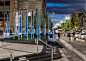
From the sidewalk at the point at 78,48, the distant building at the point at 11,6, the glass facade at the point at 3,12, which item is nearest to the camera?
the sidewalk at the point at 78,48

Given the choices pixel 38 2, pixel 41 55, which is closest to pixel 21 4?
pixel 38 2

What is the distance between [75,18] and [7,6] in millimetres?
42020

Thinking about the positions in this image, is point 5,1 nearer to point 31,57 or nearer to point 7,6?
point 7,6

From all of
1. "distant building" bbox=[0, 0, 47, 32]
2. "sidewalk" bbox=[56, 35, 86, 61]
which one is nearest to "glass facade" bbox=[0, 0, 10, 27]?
"distant building" bbox=[0, 0, 47, 32]

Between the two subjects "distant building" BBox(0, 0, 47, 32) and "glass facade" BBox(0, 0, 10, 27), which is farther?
"distant building" BBox(0, 0, 47, 32)

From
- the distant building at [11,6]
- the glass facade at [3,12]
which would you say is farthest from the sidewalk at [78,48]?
the glass facade at [3,12]

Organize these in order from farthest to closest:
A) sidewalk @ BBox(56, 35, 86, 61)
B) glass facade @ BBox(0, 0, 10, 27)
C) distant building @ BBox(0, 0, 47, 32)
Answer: distant building @ BBox(0, 0, 47, 32), glass facade @ BBox(0, 0, 10, 27), sidewalk @ BBox(56, 35, 86, 61)

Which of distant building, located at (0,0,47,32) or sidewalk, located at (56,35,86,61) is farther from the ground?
distant building, located at (0,0,47,32)

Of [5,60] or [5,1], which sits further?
[5,1]

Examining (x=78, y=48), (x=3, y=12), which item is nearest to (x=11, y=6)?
(x=3, y=12)

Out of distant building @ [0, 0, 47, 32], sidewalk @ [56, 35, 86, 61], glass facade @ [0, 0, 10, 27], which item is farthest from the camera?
distant building @ [0, 0, 47, 32]

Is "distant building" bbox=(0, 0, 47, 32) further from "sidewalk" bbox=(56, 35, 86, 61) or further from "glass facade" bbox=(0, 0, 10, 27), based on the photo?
"sidewalk" bbox=(56, 35, 86, 61)

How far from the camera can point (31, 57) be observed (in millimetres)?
11266

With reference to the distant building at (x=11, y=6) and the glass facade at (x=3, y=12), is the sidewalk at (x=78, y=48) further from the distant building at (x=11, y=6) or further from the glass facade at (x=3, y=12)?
the glass facade at (x=3, y=12)
